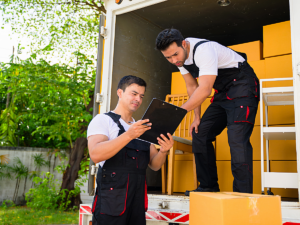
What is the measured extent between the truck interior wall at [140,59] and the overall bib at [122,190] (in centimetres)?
132

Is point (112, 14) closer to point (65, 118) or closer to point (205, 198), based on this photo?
point (205, 198)

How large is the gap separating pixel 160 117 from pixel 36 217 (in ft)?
21.7

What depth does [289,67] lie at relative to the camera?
3.03 metres

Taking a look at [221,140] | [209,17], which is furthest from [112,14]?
[221,140]

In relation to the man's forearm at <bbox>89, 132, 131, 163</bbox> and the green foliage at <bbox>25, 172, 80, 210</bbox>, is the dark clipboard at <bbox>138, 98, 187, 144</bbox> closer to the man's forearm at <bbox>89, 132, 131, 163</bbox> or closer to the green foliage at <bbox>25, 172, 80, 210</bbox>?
the man's forearm at <bbox>89, 132, 131, 163</bbox>

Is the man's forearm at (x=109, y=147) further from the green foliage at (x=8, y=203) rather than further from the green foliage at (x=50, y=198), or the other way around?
the green foliage at (x=8, y=203)

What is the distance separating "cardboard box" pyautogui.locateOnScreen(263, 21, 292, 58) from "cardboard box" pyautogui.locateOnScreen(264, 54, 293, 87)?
56 mm

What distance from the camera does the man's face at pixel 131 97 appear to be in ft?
6.08

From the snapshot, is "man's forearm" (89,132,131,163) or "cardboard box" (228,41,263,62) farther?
"cardboard box" (228,41,263,62)

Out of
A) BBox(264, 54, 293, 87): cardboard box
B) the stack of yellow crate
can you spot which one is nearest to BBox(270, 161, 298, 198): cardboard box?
the stack of yellow crate

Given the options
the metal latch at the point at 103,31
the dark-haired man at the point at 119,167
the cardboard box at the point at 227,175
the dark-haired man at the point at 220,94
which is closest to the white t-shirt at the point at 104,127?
the dark-haired man at the point at 119,167

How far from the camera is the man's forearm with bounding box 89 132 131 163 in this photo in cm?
147

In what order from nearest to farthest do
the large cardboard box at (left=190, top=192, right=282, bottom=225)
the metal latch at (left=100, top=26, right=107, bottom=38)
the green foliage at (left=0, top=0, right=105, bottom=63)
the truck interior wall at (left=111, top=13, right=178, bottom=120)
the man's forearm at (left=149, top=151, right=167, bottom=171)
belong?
1. the large cardboard box at (left=190, top=192, right=282, bottom=225)
2. the man's forearm at (left=149, top=151, right=167, bottom=171)
3. the metal latch at (left=100, top=26, right=107, bottom=38)
4. the truck interior wall at (left=111, top=13, right=178, bottom=120)
5. the green foliage at (left=0, top=0, right=105, bottom=63)

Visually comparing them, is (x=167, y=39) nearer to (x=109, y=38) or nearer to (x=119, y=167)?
(x=119, y=167)
